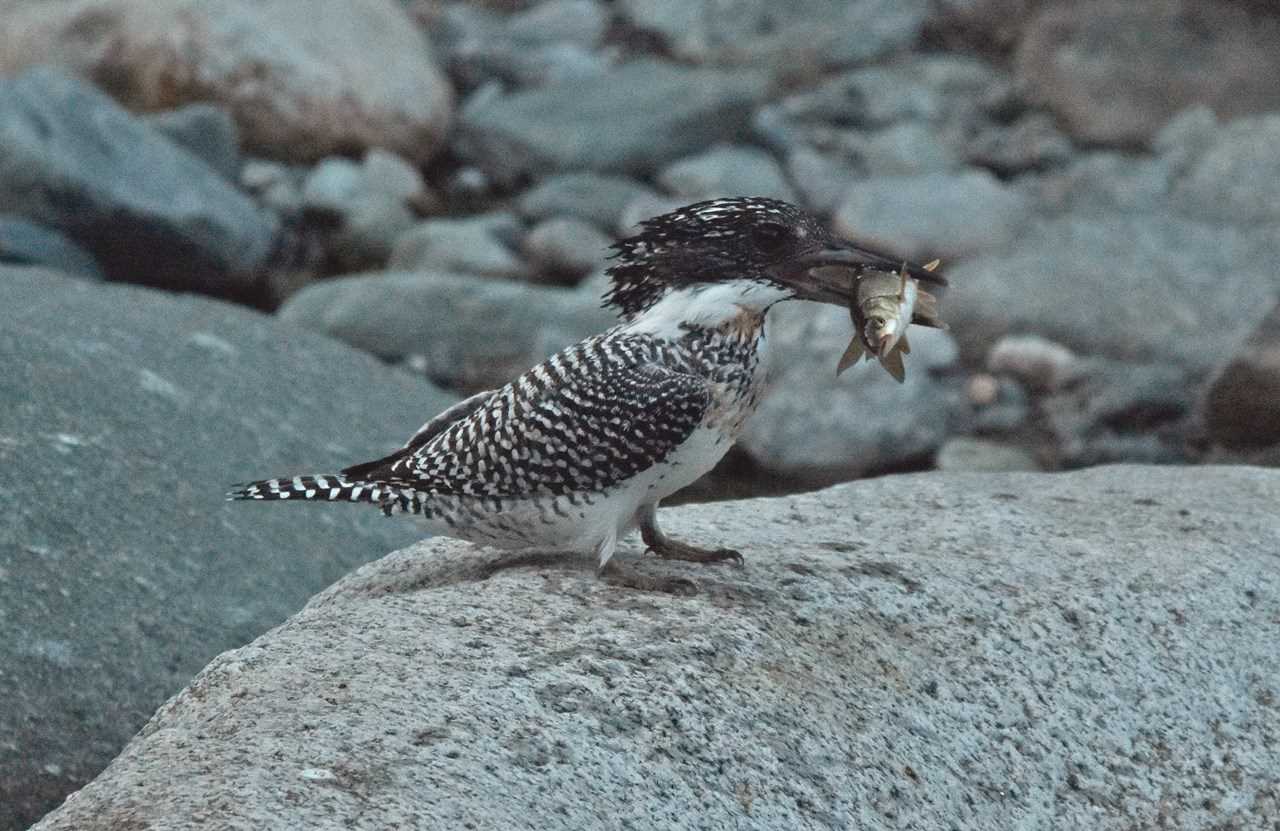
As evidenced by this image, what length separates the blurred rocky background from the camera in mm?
6223

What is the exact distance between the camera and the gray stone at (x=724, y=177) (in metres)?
14.1

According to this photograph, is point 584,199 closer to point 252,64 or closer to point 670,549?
point 252,64

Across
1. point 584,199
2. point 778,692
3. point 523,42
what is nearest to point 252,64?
point 584,199

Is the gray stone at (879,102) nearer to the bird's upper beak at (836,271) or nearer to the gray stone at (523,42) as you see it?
the gray stone at (523,42)

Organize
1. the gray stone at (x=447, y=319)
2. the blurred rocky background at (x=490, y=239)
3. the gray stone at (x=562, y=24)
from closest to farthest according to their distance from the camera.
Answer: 1. the blurred rocky background at (x=490, y=239)
2. the gray stone at (x=447, y=319)
3. the gray stone at (x=562, y=24)

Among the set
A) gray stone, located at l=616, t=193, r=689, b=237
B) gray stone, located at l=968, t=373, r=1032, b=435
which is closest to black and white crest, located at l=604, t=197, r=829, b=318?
gray stone, located at l=968, t=373, r=1032, b=435

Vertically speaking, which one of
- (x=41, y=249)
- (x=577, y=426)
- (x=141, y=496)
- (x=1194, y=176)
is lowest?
(x=141, y=496)

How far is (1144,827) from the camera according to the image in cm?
447

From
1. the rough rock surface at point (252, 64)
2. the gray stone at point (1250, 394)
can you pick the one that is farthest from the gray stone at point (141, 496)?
the rough rock surface at point (252, 64)

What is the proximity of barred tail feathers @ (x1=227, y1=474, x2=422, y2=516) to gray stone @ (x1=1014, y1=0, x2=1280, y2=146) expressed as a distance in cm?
1114

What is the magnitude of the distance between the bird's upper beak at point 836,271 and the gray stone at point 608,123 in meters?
10.1

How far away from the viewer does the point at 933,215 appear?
13148 mm

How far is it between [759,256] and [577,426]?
2.01ft

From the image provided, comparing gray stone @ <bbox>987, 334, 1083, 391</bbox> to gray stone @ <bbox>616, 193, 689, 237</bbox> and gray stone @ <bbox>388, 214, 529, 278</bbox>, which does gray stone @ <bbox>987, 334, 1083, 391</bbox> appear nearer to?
gray stone @ <bbox>616, 193, 689, 237</bbox>
